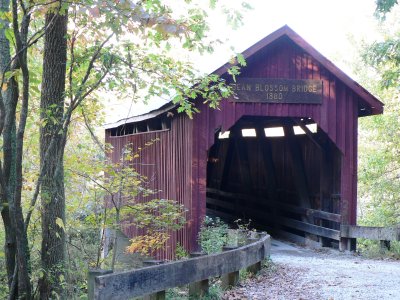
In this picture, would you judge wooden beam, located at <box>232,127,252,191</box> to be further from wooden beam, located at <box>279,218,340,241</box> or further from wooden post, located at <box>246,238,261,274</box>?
wooden post, located at <box>246,238,261,274</box>

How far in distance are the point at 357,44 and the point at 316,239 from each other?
21.2m

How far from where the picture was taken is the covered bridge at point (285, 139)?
10448 millimetres

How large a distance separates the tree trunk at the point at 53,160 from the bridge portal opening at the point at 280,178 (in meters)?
4.91

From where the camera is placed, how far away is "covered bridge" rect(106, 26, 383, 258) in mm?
10448

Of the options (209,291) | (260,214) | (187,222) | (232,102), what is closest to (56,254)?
(209,291)

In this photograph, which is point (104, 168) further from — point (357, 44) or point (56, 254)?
point (357, 44)

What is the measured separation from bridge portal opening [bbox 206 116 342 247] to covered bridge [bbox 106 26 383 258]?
0.09ft

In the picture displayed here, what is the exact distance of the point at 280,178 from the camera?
49.0 feet

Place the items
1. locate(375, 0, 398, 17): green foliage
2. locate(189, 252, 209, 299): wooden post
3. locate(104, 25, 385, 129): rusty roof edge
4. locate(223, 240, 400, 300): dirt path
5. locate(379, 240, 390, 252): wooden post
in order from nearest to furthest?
locate(189, 252, 209, 299): wooden post
locate(223, 240, 400, 300): dirt path
locate(375, 0, 398, 17): green foliage
locate(104, 25, 385, 129): rusty roof edge
locate(379, 240, 390, 252): wooden post

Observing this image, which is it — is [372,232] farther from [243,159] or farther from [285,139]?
[243,159]

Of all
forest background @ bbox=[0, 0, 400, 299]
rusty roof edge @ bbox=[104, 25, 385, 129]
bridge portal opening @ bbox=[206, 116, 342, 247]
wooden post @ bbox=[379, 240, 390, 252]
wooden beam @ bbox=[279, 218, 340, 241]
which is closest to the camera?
forest background @ bbox=[0, 0, 400, 299]

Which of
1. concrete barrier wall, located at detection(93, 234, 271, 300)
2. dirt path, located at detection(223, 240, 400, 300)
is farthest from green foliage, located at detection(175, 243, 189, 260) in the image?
concrete barrier wall, located at detection(93, 234, 271, 300)

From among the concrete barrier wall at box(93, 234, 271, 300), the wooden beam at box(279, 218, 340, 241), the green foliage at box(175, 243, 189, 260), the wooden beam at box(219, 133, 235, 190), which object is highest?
the wooden beam at box(219, 133, 235, 190)

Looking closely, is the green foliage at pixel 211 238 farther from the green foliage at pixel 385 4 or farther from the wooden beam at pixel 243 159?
the wooden beam at pixel 243 159
